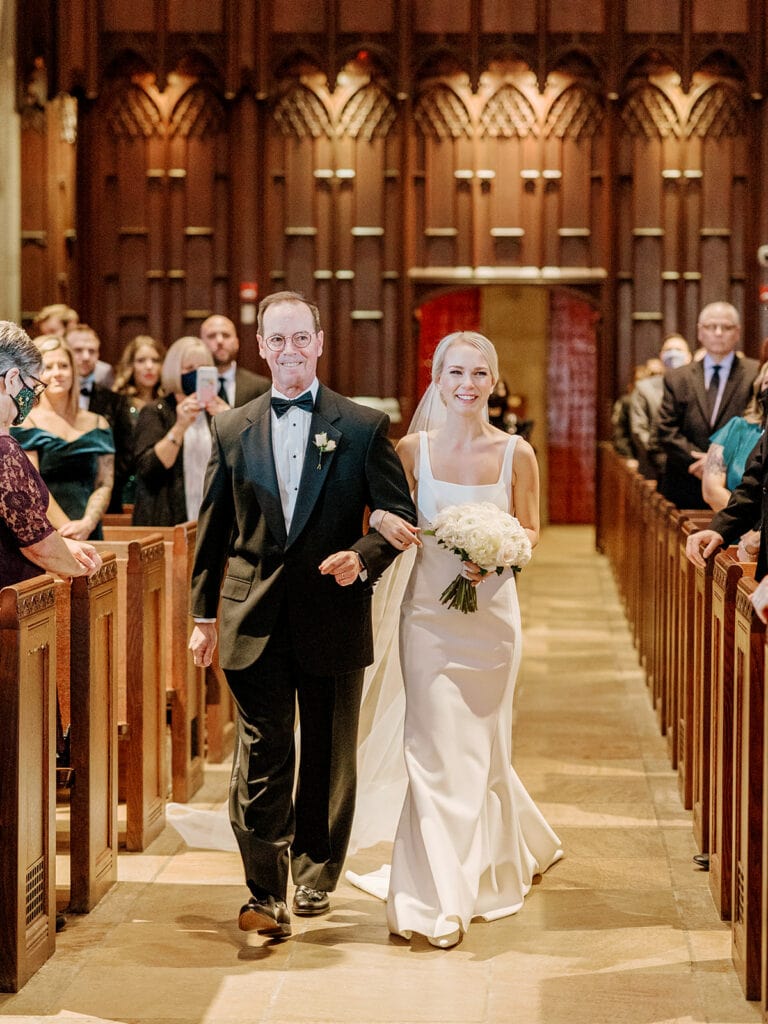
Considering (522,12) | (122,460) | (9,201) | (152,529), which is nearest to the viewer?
(152,529)

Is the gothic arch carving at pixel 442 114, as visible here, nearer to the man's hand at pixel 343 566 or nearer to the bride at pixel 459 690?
the bride at pixel 459 690

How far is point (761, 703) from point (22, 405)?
7.26ft

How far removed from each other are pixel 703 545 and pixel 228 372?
11.5 ft

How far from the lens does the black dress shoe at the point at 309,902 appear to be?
4.66 metres

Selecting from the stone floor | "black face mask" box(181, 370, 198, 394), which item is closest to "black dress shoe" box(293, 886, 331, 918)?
the stone floor

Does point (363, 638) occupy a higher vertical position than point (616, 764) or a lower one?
higher

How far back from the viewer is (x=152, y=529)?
671cm

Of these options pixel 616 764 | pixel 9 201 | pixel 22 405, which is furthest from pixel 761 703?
pixel 9 201

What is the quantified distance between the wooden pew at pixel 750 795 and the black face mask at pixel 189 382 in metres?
3.79

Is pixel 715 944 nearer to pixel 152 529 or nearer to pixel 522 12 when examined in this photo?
pixel 152 529

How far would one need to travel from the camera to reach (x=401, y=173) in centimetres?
1491

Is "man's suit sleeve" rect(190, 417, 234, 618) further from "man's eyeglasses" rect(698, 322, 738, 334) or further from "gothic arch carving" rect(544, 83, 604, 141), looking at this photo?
"gothic arch carving" rect(544, 83, 604, 141)

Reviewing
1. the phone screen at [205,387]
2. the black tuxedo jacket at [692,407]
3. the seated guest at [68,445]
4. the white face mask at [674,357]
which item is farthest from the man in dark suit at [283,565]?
the white face mask at [674,357]

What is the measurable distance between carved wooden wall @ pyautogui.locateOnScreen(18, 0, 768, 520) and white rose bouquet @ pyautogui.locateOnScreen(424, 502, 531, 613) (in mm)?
10637
